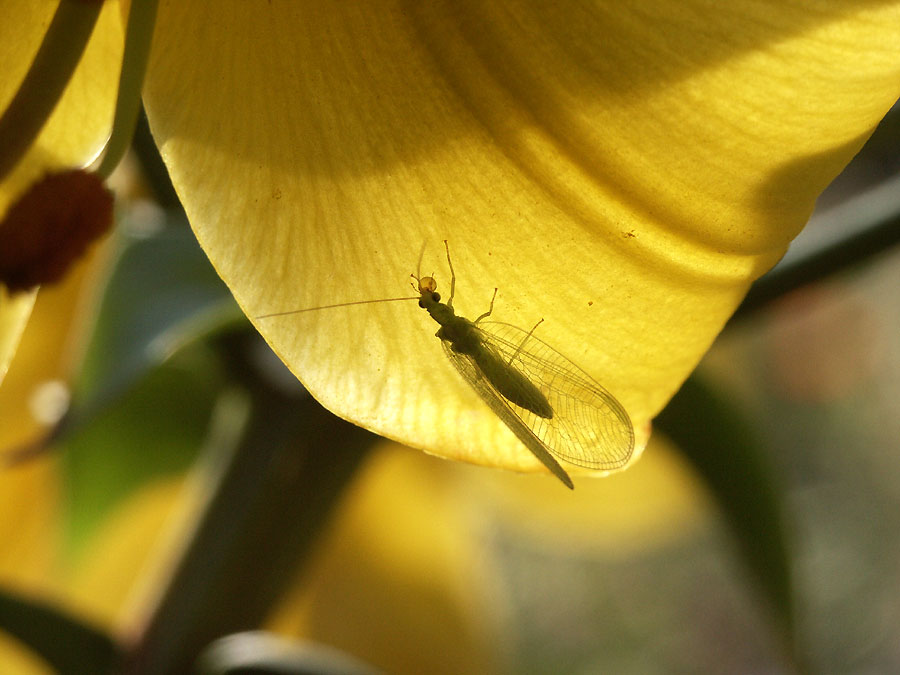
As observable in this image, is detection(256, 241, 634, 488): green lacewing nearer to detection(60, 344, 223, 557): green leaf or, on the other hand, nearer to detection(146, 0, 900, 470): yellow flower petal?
detection(146, 0, 900, 470): yellow flower petal

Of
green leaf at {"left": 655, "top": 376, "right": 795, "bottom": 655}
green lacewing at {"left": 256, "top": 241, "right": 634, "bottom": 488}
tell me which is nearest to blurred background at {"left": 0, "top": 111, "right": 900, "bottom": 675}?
green leaf at {"left": 655, "top": 376, "right": 795, "bottom": 655}

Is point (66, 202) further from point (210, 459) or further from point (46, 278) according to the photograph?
point (210, 459)

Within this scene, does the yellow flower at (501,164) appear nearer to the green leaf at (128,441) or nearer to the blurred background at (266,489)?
A: the blurred background at (266,489)

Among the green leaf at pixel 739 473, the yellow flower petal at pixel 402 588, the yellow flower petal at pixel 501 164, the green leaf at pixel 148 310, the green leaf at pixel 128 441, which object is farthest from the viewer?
the yellow flower petal at pixel 402 588

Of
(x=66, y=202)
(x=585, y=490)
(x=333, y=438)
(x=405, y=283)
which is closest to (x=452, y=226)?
(x=405, y=283)

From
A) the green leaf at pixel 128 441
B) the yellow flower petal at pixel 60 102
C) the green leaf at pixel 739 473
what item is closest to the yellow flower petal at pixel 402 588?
the green leaf at pixel 128 441

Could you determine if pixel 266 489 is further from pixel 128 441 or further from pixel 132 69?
pixel 132 69

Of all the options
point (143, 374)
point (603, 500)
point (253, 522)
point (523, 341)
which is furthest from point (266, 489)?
point (603, 500)
